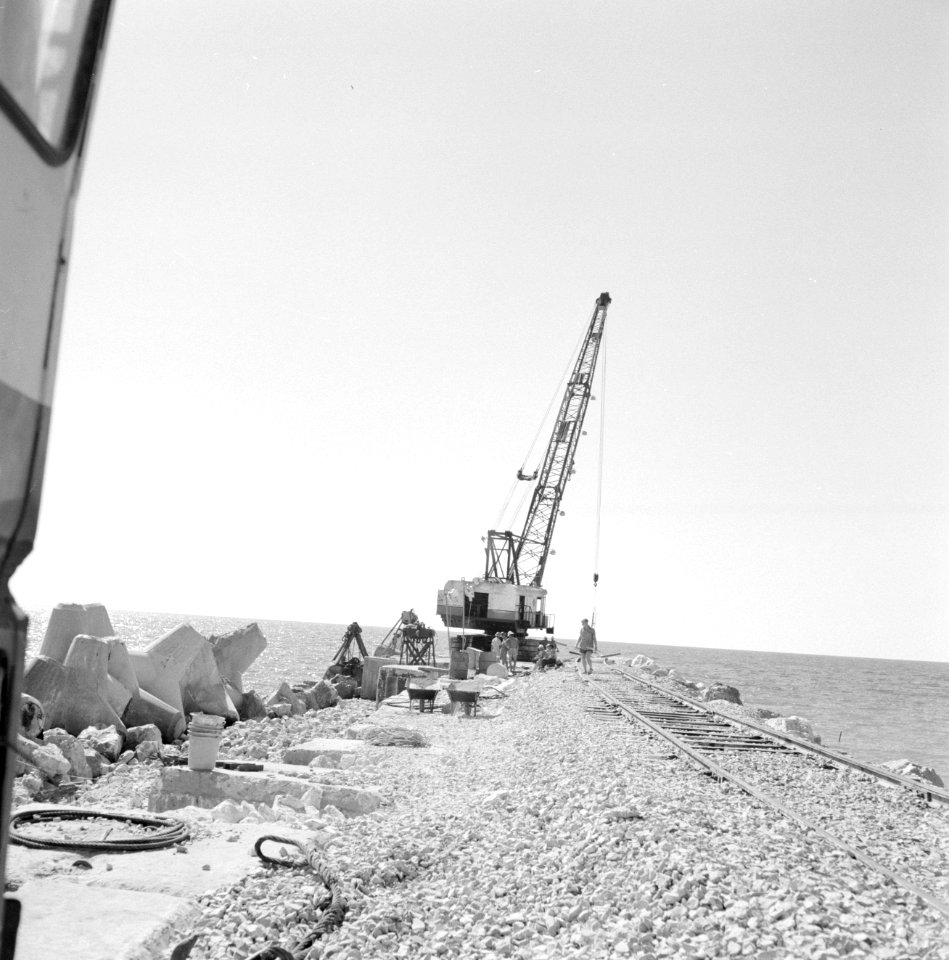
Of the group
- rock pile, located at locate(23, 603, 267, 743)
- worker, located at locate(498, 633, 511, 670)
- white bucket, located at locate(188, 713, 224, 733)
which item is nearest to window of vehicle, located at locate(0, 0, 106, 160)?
white bucket, located at locate(188, 713, 224, 733)

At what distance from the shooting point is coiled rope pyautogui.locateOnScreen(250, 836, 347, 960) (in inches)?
174

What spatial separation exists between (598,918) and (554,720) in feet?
34.6

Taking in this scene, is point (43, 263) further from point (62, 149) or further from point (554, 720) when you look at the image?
point (554, 720)

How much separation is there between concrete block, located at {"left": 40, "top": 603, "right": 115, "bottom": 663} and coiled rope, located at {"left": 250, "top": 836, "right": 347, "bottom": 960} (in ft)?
36.0

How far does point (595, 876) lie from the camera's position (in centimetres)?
574

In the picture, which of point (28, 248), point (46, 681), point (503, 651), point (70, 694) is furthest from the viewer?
point (503, 651)

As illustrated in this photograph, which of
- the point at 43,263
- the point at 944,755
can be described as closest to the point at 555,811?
the point at 43,263

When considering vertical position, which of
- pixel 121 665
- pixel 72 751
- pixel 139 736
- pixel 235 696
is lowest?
pixel 235 696

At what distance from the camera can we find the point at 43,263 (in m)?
1.79

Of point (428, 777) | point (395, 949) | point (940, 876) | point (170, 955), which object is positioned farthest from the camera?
point (428, 777)

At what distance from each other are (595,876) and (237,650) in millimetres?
18872

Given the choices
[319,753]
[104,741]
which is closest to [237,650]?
[104,741]

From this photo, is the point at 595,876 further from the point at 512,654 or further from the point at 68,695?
the point at 512,654

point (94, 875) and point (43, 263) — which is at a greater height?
point (43, 263)
